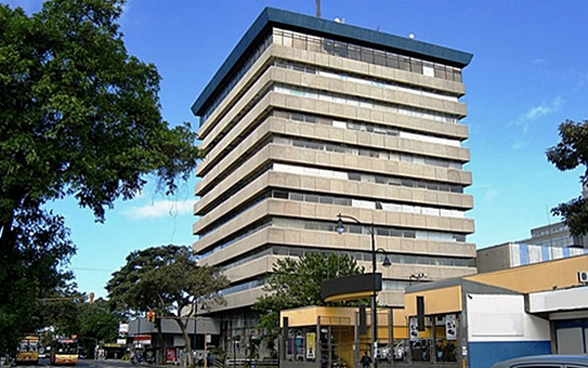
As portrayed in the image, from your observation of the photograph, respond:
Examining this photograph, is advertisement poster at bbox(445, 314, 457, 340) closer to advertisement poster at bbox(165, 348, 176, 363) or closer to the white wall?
the white wall

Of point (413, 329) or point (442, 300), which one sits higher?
point (442, 300)

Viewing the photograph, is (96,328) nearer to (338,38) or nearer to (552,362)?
(338,38)

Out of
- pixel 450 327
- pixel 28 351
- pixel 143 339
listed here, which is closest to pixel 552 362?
pixel 450 327

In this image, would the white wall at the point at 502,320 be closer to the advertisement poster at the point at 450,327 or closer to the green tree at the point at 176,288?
the advertisement poster at the point at 450,327

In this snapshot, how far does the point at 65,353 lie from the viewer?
74.2m

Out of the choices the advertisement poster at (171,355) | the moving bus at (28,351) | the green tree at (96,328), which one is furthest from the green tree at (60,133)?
the green tree at (96,328)

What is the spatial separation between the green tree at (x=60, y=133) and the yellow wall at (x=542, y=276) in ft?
77.0

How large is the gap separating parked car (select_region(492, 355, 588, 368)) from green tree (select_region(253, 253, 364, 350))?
4512cm

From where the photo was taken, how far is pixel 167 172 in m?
14.9

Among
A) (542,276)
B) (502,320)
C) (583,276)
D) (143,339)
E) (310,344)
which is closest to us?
(583,276)

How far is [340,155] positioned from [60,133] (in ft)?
207

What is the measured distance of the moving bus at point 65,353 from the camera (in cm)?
7369

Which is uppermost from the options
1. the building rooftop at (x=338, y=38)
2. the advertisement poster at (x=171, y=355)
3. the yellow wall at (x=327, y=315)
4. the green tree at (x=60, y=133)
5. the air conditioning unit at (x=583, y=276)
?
the building rooftop at (x=338, y=38)

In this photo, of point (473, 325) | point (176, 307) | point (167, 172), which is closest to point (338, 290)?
point (473, 325)
